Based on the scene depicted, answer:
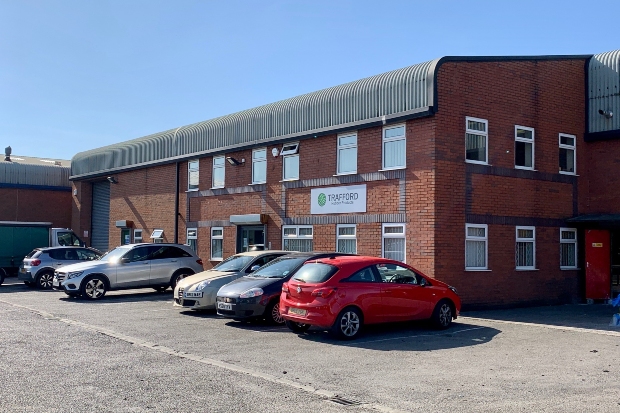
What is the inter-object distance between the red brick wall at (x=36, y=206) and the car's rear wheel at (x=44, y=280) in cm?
1525

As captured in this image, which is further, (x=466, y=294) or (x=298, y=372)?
(x=466, y=294)

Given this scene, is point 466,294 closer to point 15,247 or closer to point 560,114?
point 560,114

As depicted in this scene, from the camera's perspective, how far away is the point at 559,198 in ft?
65.3

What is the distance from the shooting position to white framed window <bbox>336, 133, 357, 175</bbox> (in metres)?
19.4

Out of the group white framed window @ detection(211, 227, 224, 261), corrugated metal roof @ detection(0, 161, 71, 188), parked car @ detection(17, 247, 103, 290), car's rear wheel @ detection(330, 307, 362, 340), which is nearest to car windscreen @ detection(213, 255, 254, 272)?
car's rear wheel @ detection(330, 307, 362, 340)

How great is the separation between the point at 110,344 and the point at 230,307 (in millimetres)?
2905

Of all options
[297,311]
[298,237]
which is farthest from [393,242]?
[297,311]

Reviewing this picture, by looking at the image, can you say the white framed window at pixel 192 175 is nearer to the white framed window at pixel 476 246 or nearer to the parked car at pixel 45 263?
the parked car at pixel 45 263

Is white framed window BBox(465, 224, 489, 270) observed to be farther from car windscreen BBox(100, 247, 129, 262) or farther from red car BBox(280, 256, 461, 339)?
car windscreen BBox(100, 247, 129, 262)

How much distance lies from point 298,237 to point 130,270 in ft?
17.1

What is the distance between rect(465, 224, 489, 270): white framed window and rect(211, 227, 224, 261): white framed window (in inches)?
404

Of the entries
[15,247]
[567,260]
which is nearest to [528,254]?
[567,260]

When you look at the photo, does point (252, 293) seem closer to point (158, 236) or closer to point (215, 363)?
point (215, 363)

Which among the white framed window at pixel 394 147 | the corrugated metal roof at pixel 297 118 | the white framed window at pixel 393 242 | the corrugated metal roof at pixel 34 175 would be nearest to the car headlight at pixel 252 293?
the white framed window at pixel 393 242
